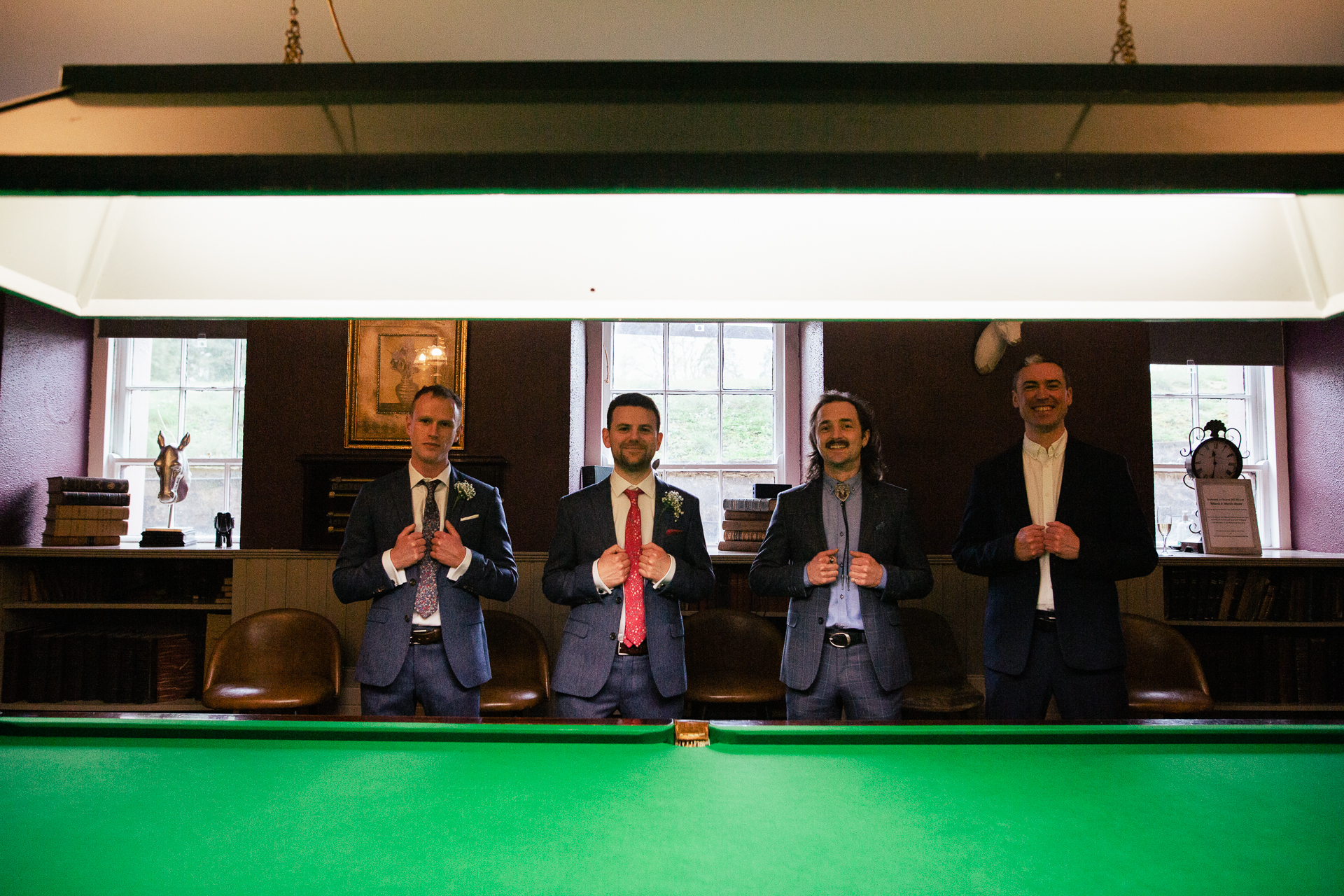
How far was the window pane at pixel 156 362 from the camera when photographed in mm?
4613

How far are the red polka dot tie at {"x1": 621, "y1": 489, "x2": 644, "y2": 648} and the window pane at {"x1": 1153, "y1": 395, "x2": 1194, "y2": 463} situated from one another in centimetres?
346

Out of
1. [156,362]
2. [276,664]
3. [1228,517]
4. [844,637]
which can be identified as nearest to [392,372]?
[276,664]

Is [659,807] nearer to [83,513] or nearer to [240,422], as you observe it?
[83,513]

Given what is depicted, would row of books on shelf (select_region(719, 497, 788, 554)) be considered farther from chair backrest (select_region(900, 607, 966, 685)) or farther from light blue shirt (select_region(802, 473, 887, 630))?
light blue shirt (select_region(802, 473, 887, 630))

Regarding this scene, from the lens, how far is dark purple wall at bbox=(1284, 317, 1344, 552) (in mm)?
4074

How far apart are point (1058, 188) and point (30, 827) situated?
65.6 inches

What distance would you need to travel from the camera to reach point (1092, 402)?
3.95 metres

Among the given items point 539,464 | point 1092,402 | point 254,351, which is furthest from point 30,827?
point 1092,402

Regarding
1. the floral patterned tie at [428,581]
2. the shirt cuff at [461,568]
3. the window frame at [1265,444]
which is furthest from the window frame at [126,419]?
the window frame at [1265,444]

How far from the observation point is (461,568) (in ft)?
7.86

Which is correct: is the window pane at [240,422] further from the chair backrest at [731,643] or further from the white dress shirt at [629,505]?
the white dress shirt at [629,505]

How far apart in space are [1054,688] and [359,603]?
310 cm

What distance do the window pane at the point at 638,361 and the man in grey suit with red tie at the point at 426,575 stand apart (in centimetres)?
197

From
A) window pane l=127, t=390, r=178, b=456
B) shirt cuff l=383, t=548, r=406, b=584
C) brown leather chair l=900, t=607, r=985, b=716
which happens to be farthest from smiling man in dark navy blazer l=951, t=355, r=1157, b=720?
window pane l=127, t=390, r=178, b=456
